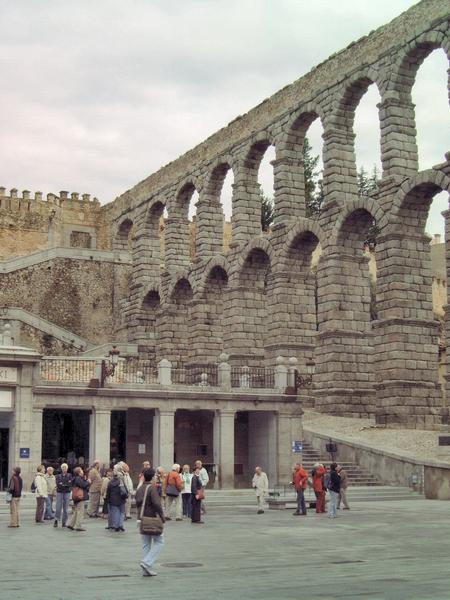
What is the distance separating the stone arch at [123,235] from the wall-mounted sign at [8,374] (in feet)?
124

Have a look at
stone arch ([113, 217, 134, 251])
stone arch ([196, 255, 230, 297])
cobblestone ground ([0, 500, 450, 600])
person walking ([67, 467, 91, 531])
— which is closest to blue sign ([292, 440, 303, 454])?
cobblestone ground ([0, 500, 450, 600])

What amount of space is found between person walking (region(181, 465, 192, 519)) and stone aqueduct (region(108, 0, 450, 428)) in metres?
15.0

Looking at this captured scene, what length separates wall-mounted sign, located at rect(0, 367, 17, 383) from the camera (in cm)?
3070

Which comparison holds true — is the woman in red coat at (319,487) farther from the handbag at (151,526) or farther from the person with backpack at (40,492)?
the handbag at (151,526)

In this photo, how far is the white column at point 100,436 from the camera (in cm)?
3300

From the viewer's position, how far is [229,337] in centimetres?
5072

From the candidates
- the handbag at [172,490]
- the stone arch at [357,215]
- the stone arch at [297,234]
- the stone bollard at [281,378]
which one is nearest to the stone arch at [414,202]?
the stone arch at [357,215]

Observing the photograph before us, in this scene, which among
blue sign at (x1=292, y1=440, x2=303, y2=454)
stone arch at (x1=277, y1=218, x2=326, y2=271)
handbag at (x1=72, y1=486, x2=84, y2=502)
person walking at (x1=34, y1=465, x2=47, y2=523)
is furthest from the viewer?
stone arch at (x1=277, y1=218, x2=326, y2=271)

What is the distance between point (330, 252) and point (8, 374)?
1773cm

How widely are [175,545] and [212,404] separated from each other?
16672 mm

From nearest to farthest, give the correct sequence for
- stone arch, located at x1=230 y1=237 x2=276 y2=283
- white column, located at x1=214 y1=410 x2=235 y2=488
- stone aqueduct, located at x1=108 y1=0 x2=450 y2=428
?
white column, located at x1=214 y1=410 x2=235 y2=488 → stone aqueduct, located at x1=108 y1=0 x2=450 y2=428 → stone arch, located at x1=230 y1=237 x2=276 y2=283

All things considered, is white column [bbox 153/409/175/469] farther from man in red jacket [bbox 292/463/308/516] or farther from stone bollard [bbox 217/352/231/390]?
man in red jacket [bbox 292/463/308/516]

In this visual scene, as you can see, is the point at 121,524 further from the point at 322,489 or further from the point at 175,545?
the point at 322,489

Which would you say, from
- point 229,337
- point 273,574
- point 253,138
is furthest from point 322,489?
point 253,138
